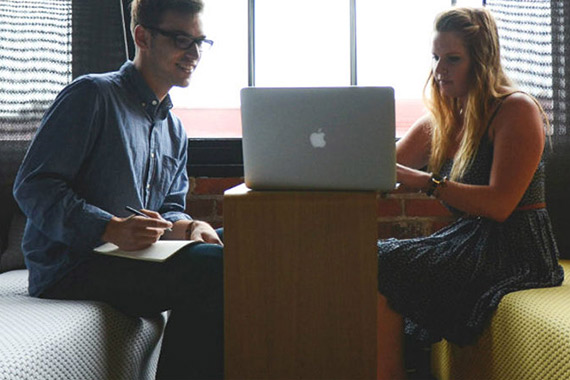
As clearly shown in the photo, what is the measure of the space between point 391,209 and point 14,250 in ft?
4.41

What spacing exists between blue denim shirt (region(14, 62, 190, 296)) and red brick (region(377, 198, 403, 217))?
1.04 metres

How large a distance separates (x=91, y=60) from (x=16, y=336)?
1437 mm

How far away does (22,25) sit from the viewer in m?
2.52

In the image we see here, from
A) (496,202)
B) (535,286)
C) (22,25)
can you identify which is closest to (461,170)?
(496,202)

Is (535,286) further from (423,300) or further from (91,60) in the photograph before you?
(91,60)

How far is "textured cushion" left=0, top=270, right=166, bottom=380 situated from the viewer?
4.17ft

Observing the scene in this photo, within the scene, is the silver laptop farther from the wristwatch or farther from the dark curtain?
the dark curtain

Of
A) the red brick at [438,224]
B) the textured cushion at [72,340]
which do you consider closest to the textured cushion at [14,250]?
the textured cushion at [72,340]

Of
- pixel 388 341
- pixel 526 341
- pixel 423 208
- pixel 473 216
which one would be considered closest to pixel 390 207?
pixel 423 208

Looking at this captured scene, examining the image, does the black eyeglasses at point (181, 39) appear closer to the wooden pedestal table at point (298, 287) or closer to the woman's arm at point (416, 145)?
the wooden pedestal table at point (298, 287)

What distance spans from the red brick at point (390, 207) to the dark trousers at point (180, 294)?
115 centimetres

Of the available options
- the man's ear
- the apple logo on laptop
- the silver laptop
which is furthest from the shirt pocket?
the apple logo on laptop

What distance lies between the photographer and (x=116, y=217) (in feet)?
5.28

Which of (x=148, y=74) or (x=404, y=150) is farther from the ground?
(x=148, y=74)
